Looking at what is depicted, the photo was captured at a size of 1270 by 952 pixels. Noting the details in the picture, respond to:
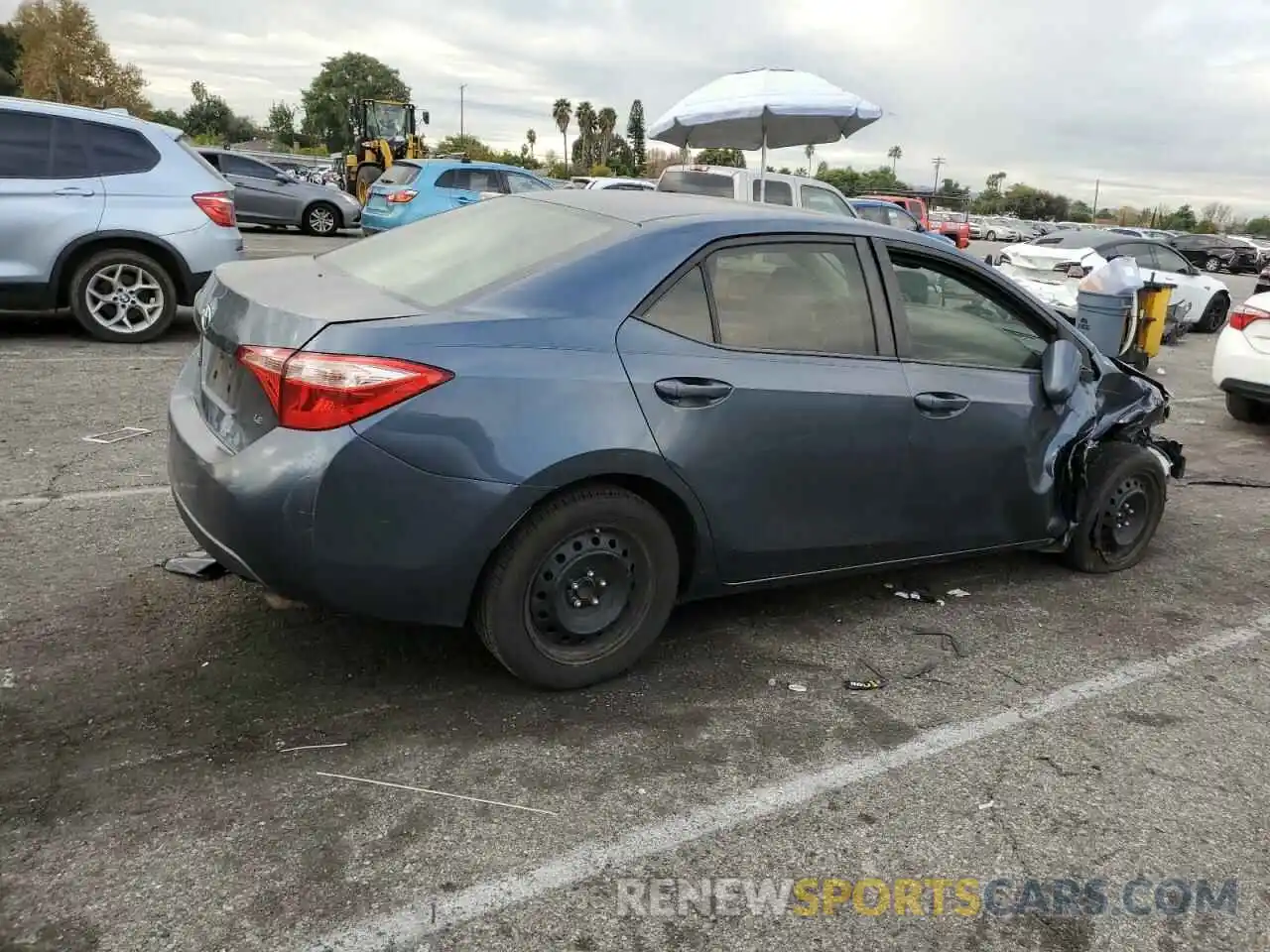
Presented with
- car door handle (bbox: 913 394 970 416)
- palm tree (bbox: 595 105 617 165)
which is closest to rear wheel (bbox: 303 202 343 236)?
car door handle (bbox: 913 394 970 416)

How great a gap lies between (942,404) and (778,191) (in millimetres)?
9864

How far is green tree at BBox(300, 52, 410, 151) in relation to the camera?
10452 centimetres

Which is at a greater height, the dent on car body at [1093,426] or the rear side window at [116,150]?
the rear side window at [116,150]

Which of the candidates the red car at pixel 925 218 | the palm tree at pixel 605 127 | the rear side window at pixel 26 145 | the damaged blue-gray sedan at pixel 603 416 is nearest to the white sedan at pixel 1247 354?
the damaged blue-gray sedan at pixel 603 416

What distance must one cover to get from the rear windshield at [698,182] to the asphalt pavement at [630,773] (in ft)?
31.6

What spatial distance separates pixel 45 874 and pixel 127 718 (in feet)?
2.25

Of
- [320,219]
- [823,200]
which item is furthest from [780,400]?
[320,219]

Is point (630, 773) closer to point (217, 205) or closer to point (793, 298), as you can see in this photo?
point (793, 298)

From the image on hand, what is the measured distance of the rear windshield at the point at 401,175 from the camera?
1655 cm

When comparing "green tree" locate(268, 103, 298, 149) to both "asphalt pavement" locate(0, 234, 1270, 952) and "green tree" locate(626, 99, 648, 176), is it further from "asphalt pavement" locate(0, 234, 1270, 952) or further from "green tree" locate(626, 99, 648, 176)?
"asphalt pavement" locate(0, 234, 1270, 952)

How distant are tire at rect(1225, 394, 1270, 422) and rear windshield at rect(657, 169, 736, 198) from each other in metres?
6.63

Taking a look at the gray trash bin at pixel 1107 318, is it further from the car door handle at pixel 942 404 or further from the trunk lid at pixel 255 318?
the trunk lid at pixel 255 318

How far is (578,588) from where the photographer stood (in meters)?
3.19

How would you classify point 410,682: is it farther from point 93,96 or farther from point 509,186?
point 93,96
